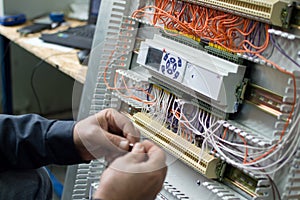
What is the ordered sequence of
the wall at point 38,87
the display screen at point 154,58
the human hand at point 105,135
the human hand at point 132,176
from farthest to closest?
the wall at point 38,87 → the display screen at point 154,58 → the human hand at point 105,135 → the human hand at point 132,176

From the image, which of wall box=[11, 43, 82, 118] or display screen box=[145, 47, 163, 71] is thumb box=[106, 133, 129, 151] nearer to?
display screen box=[145, 47, 163, 71]

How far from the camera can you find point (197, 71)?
0.80 m

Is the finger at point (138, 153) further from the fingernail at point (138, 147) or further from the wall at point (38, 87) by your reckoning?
the wall at point (38, 87)

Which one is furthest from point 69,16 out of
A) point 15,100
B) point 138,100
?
point 138,100

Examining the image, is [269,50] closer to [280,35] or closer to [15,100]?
[280,35]

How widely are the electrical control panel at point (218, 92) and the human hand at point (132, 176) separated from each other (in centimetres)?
12

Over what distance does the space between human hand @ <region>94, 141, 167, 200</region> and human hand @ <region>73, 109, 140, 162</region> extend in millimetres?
52

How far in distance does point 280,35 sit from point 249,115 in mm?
179

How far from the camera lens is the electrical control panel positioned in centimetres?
71

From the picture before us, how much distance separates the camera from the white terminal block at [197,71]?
2.53 ft

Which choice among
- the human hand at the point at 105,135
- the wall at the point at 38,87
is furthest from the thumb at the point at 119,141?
the wall at the point at 38,87

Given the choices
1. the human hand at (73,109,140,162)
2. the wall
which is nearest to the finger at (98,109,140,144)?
the human hand at (73,109,140,162)

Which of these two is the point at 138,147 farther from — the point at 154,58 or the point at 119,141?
the point at 154,58

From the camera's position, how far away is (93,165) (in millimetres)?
1145
